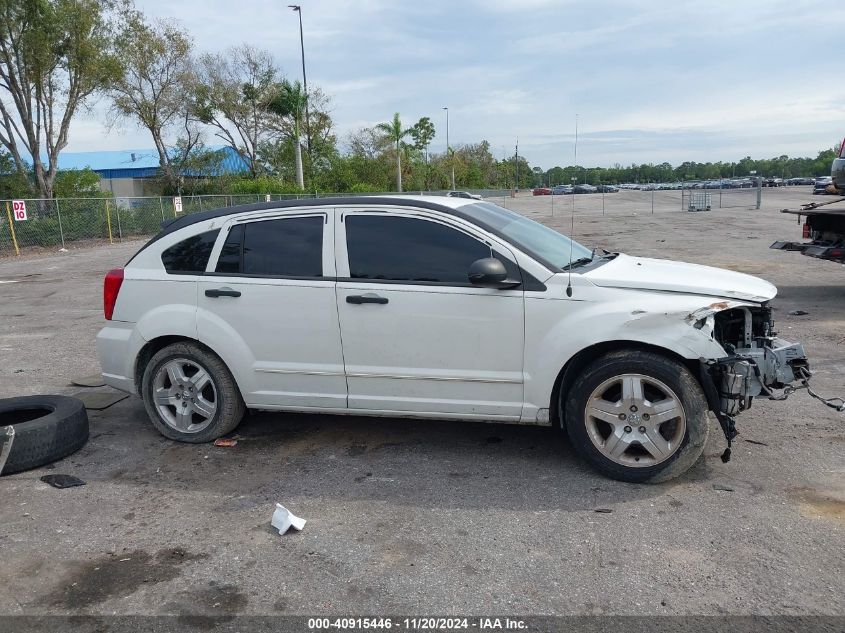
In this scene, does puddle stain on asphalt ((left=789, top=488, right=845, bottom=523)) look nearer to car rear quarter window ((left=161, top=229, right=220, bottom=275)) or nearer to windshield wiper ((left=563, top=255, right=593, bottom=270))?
windshield wiper ((left=563, top=255, right=593, bottom=270))

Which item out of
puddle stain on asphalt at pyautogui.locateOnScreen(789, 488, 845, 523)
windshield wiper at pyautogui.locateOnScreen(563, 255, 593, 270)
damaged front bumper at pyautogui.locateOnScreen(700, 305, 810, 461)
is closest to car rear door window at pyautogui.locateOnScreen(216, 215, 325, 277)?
windshield wiper at pyautogui.locateOnScreen(563, 255, 593, 270)

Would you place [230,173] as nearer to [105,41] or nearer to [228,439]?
[105,41]

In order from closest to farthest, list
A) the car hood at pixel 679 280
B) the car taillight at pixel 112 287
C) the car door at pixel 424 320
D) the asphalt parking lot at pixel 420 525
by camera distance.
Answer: the asphalt parking lot at pixel 420 525 → the car hood at pixel 679 280 → the car door at pixel 424 320 → the car taillight at pixel 112 287

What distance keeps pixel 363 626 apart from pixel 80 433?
124 inches

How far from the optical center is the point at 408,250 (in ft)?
15.4

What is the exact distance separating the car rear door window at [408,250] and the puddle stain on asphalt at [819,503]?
2341mm

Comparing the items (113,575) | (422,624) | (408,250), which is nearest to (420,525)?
(422,624)

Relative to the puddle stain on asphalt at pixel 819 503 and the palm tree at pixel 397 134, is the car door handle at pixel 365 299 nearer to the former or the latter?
the puddle stain on asphalt at pixel 819 503

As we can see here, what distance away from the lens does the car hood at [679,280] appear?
14.0 ft

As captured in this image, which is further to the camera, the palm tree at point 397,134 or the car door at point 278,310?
the palm tree at point 397,134

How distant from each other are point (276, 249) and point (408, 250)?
3.26 ft

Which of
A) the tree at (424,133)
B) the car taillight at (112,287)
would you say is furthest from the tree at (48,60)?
the tree at (424,133)

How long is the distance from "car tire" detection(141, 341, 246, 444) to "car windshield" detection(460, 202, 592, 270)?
2150 mm

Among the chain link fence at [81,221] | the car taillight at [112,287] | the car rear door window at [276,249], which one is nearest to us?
the car rear door window at [276,249]
